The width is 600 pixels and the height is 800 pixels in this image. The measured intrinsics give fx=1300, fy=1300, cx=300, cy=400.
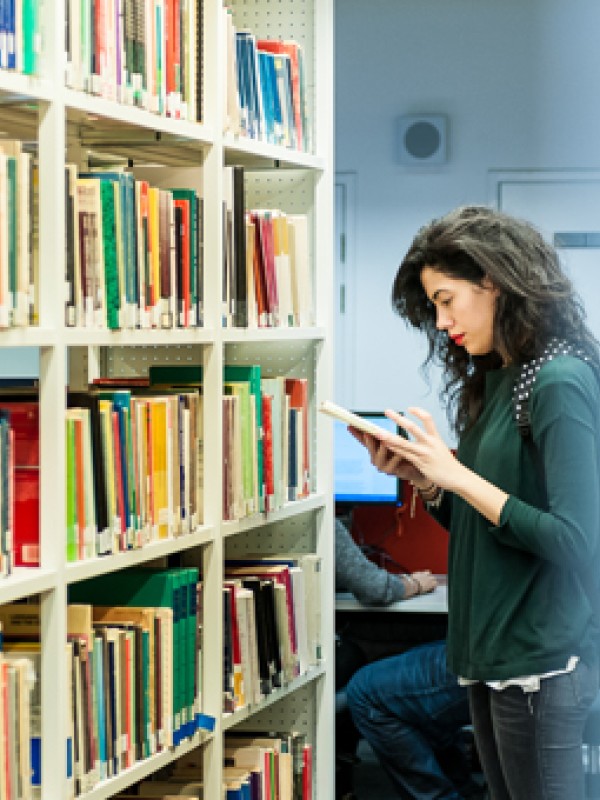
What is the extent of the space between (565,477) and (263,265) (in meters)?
0.91

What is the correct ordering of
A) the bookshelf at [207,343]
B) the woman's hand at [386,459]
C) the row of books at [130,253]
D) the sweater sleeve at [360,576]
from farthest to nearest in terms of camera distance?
1. the sweater sleeve at [360,576]
2. the woman's hand at [386,459]
3. the row of books at [130,253]
4. the bookshelf at [207,343]

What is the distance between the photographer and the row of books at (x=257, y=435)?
9.09 ft

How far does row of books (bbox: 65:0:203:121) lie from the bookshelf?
0.10 feet

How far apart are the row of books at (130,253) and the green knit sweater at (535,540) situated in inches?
25.7

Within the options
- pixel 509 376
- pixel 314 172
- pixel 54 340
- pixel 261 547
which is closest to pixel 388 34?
pixel 314 172

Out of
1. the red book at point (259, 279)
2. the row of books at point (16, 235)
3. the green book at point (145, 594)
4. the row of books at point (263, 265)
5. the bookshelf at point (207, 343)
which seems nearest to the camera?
the row of books at point (16, 235)

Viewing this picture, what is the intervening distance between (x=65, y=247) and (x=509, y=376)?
89cm

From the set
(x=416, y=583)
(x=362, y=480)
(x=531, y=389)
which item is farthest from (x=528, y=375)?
(x=362, y=480)

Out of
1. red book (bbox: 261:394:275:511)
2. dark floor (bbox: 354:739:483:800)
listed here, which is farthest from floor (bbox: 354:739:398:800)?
red book (bbox: 261:394:275:511)

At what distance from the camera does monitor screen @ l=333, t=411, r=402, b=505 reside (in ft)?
15.5

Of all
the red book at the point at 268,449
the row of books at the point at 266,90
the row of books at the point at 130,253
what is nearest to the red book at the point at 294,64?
the row of books at the point at 266,90

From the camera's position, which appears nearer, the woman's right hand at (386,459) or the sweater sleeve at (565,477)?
the sweater sleeve at (565,477)

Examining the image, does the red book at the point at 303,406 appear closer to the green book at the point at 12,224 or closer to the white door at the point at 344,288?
the green book at the point at 12,224

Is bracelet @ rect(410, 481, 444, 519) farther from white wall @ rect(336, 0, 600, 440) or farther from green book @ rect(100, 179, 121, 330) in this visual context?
white wall @ rect(336, 0, 600, 440)
